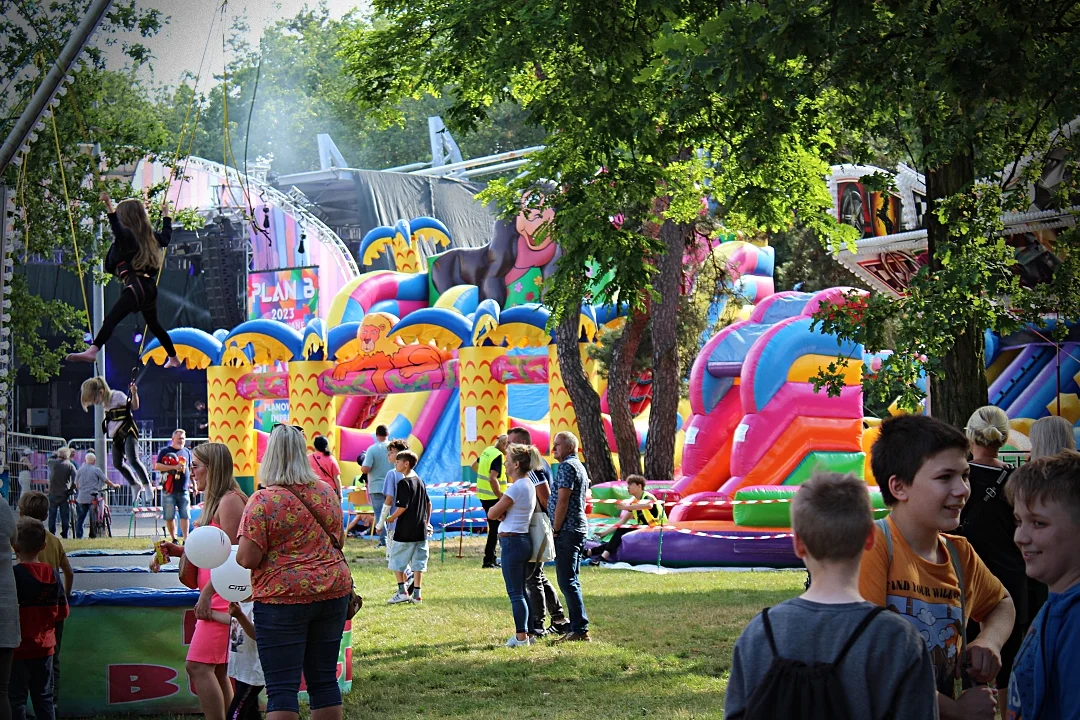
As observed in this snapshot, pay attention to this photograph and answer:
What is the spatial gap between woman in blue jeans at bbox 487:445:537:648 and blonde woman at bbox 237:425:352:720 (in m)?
3.52

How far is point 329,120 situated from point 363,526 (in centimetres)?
4286

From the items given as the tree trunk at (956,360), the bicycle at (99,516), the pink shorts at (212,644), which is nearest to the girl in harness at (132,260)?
the pink shorts at (212,644)

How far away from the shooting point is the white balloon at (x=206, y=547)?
5469mm

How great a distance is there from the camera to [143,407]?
33812 millimetres

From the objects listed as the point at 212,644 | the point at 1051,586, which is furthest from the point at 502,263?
the point at 1051,586

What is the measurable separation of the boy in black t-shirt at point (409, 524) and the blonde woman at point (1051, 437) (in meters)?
7.03

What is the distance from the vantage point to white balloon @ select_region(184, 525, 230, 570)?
17.9 feet

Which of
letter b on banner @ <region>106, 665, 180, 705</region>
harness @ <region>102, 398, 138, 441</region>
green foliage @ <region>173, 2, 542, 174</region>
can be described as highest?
green foliage @ <region>173, 2, 542, 174</region>

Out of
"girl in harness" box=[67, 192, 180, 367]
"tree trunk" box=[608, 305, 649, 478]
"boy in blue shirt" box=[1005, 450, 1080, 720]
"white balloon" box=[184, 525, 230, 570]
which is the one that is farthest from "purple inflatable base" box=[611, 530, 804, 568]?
"boy in blue shirt" box=[1005, 450, 1080, 720]

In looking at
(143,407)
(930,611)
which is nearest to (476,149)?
(143,407)

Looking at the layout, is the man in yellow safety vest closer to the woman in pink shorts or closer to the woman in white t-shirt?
the woman in pink shorts

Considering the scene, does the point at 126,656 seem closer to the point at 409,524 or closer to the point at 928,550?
the point at 409,524

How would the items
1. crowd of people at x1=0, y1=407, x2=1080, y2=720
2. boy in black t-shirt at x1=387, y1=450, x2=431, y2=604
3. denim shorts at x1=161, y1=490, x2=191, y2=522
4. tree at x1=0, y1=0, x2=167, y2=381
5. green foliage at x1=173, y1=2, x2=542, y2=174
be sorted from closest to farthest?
crowd of people at x1=0, y1=407, x2=1080, y2=720 < tree at x1=0, y1=0, x2=167, y2=381 < boy in black t-shirt at x1=387, y1=450, x2=431, y2=604 < denim shorts at x1=161, y1=490, x2=191, y2=522 < green foliage at x1=173, y1=2, x2=542, y2=174

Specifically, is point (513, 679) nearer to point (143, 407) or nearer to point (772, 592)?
point (772, 592)
